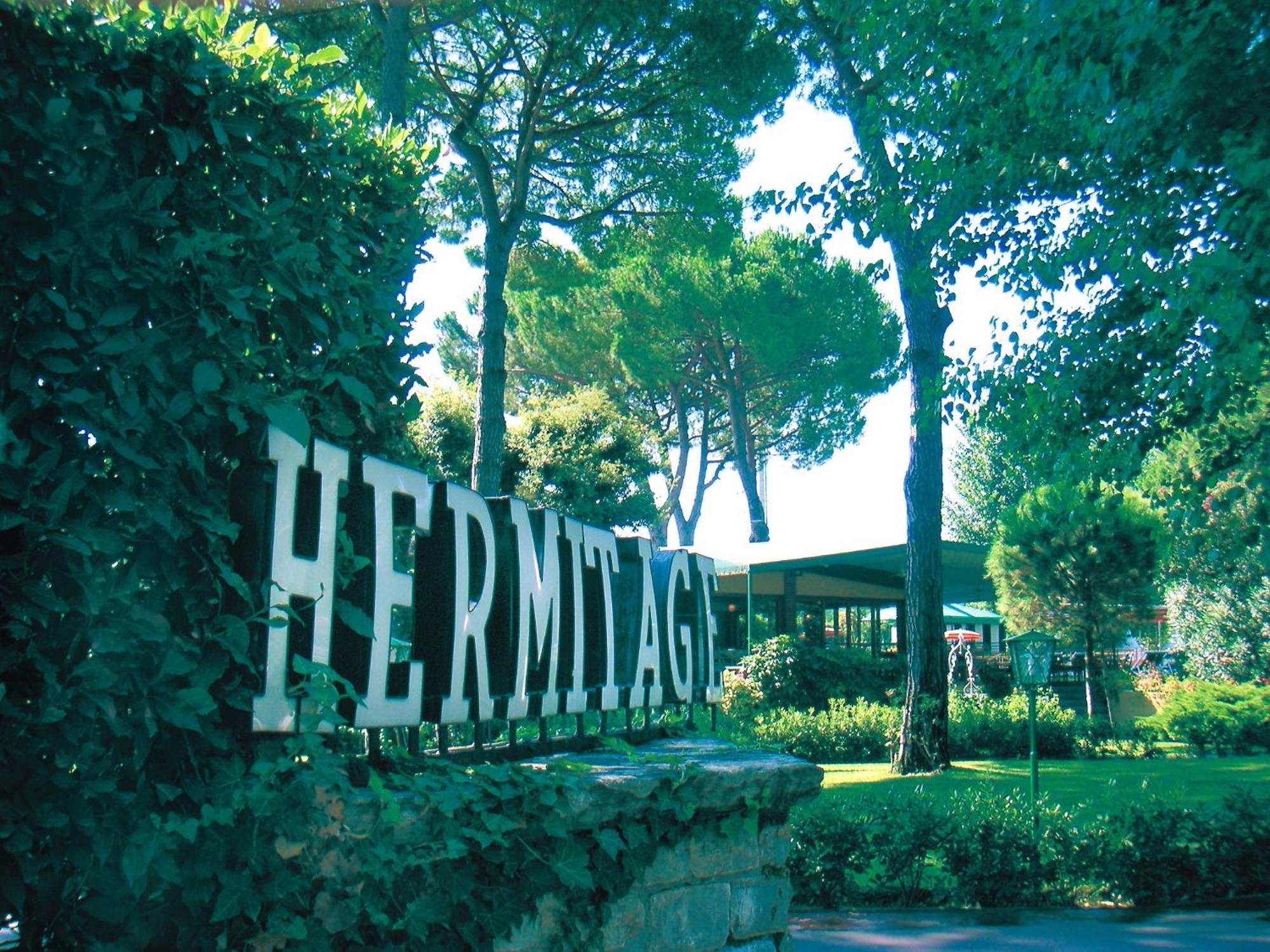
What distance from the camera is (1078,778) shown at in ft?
45.3

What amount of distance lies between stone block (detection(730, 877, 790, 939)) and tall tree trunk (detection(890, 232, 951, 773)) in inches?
390

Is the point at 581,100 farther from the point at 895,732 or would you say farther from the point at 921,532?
the point at 895,732

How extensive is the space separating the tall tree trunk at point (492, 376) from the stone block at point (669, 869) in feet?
27.5

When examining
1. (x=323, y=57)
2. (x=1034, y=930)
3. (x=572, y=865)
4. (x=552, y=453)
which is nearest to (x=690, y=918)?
(x=572, y=865)

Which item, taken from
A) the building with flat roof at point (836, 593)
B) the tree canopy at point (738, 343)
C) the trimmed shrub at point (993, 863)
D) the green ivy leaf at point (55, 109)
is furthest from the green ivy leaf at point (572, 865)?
the tree canopy at point (738, 343)

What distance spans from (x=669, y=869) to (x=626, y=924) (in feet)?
0.96

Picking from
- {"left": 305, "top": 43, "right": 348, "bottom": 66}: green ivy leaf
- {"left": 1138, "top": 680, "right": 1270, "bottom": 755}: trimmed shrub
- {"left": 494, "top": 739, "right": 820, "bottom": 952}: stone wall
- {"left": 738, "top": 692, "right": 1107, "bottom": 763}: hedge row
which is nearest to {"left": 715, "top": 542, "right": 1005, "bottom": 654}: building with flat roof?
{"left": 738, "top": 692, "right": 1107, "bottom": 763}: hedge row

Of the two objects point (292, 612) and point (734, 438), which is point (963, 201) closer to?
point (292, 612)

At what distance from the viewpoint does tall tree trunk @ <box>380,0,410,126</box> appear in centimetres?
1046

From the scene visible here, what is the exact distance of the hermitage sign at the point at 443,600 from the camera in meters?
3.02

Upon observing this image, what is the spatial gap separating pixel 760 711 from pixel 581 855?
16318 mm

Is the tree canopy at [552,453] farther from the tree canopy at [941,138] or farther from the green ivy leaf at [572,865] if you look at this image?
the green ivy leaf at [572,865]

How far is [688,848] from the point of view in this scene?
4.18 meters

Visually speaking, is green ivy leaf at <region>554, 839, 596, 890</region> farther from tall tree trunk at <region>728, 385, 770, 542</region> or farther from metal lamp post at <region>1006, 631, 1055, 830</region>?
tall tree trunk at <region>728, 385, 770, 542</region>
